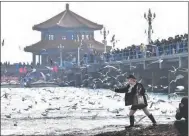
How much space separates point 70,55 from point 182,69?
112ft

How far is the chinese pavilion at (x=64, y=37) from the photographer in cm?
6125

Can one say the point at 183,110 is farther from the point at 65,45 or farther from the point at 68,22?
the point at 68,22

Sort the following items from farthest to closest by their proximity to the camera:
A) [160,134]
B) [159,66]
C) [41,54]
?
[41,54], [159,66], [160,134]

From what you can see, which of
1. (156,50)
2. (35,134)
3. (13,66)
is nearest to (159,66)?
(156,50)

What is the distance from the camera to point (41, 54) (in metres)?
62.7

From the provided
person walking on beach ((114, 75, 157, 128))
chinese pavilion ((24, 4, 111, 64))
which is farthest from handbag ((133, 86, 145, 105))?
chinese pavilion ((24, 4, 111, 64))

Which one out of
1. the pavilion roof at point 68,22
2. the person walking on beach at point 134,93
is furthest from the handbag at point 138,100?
the pavilion roof at point 68,22

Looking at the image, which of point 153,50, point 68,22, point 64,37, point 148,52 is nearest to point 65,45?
point 64,37

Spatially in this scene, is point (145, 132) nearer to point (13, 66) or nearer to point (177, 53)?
point (177, 53)

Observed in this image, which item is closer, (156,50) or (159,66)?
(156,50)

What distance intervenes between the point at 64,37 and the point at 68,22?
2.64 m

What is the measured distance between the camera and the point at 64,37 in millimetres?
64812

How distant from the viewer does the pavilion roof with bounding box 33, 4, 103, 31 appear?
64.8m

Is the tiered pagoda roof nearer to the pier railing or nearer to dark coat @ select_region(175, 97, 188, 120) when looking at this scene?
the pier railing
